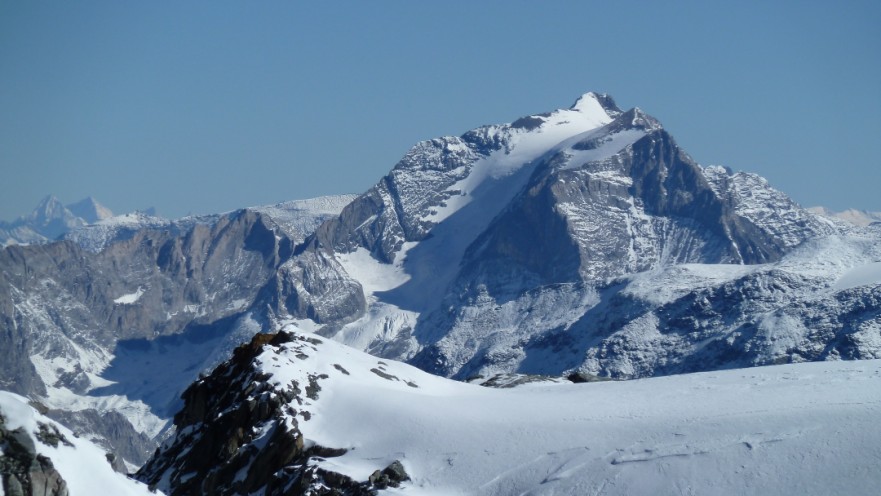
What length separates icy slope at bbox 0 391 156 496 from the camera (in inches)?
2088

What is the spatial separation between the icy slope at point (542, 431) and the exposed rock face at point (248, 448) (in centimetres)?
16

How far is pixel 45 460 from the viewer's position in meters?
53.5

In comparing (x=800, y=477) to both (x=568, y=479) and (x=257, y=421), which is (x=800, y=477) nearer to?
(x=568, y=479)

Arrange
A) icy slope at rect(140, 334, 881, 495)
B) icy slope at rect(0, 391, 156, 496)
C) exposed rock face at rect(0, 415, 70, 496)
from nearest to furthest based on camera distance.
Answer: exposed rock face at rect(0, 415, 70, 496) < icy slope at rect(0, 391, 156, 496) < icy slope at rect(140, 334, 881, 495)

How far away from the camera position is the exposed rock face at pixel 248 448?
9106 centimetres

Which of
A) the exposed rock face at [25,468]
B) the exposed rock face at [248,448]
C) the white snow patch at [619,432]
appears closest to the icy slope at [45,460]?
the exposed rock face at [25,468]

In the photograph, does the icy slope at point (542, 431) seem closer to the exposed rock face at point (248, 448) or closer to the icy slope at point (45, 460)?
the exposed rock face at point (248, 448)

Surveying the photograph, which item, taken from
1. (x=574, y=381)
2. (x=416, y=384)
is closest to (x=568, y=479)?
(x=416, y=384)

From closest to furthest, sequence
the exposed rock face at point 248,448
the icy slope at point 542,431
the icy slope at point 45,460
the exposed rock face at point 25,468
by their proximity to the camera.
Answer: the exposed rock face at point 25,468 < the icy slope at point 45,460 < the icy slope at point 542,431 < the exposed rock face at point 248,448

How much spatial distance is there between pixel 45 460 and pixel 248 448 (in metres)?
45.1

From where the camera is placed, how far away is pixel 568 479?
84.4 meters

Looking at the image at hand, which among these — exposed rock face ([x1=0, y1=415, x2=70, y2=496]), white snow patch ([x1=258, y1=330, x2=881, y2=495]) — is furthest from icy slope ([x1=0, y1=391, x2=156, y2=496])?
white snow patch ([x1=258, y1=330, x2=881, y2=495])

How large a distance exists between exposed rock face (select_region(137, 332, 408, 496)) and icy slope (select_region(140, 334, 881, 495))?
0.52ft

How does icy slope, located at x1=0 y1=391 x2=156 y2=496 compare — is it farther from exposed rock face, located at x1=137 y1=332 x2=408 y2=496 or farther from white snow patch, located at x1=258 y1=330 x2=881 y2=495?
white snow patch, located at x1=258 y1=330 x2=881 y2=495
